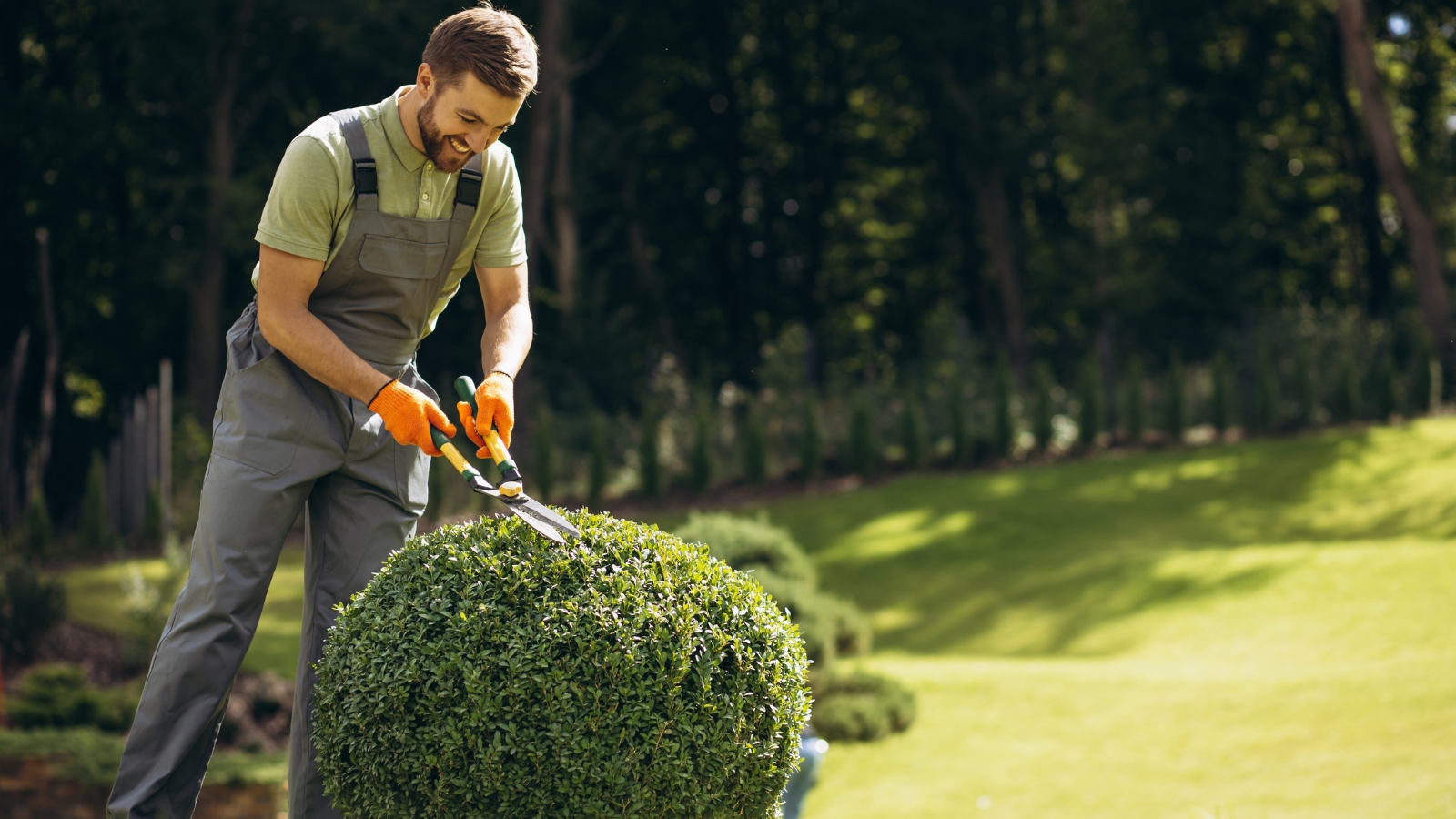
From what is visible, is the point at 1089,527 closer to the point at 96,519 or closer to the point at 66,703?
the point at 66,703

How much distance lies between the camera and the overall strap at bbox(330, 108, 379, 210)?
2.46m

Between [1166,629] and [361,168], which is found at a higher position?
[361,168]

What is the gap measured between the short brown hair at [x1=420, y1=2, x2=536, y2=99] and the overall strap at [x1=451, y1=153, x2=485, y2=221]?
0.22 meters

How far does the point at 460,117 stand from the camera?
7.99 ft

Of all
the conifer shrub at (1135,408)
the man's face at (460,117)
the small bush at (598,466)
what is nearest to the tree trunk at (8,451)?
the small bush at (598,466)

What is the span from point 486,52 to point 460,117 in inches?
6.0

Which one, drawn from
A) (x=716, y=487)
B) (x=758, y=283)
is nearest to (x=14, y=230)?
(x=716, y=487)

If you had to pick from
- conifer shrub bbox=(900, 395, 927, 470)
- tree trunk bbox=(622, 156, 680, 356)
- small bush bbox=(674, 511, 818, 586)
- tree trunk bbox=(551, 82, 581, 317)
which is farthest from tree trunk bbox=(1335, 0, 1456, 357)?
small bush bbox=(674, 511, 818, 586)

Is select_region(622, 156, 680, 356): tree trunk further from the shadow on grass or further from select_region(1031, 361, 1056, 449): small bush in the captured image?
the shadow on grass

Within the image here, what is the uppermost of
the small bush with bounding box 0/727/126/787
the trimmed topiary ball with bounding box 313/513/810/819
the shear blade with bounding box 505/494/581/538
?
the shear blade with bounding box 505/494/581/538

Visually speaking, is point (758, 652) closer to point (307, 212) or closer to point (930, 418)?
point (307, 212)

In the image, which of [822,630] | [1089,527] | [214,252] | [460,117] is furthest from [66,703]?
[214,252]

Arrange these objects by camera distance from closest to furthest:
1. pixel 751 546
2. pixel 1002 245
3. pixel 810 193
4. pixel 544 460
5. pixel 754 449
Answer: pixel 751 546, pixel 544 460, pixel 754 449, pixel 1002 245, pixel 810 193

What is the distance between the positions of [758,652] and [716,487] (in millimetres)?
11144
